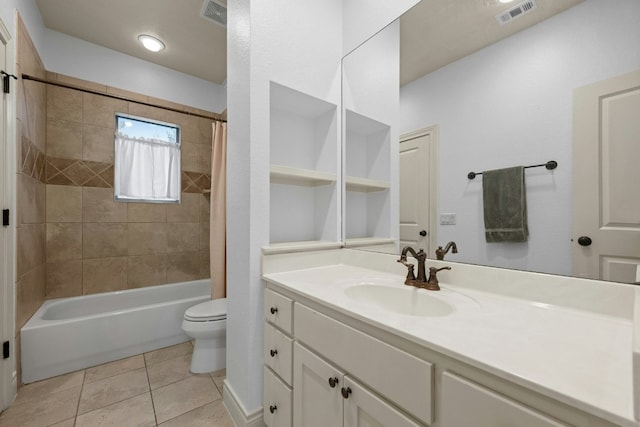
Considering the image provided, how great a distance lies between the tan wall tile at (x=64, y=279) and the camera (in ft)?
7.41

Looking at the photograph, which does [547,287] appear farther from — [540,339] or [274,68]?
[274,68]

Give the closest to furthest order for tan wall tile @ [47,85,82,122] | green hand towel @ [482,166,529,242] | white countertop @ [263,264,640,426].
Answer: white countertop @ [263,264,640,426]
green hand towel @ [482,166,529,242]
tan wall tile @ [47,85,82,122]

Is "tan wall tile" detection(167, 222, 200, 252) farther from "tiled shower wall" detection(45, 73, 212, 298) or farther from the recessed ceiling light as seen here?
the recessed ceiling light

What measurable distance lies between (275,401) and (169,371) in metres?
1.13

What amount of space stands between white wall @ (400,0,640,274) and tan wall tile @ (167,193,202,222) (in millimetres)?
2665

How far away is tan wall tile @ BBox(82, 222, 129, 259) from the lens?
7.93 ft

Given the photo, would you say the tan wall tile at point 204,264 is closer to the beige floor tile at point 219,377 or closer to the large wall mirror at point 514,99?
the beige floor tile at point 219,377

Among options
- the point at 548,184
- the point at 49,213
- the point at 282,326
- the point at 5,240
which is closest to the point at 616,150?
the point at 548,184

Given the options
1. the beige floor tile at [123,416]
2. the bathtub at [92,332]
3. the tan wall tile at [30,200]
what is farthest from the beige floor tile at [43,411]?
the tan wall tile at [30,200]

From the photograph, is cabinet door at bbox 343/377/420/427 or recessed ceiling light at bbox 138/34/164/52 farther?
recessed ceiling light at bbox 138/34/164/52

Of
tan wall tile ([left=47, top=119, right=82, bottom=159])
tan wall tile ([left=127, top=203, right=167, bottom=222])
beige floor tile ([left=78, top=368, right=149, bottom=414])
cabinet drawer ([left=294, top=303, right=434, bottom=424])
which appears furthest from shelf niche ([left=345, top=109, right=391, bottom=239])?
tan wall tile ([left=47, top=119, right=82, bottom=159])

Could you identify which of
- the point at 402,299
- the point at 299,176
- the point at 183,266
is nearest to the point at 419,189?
the point at 402,299

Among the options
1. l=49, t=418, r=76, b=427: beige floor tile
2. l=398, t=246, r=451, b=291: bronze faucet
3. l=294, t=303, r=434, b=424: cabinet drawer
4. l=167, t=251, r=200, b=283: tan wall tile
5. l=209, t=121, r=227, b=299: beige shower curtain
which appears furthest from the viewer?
l=167, t=251, r=200, b=283: tan wall tile

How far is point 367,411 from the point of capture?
29.8 inches
